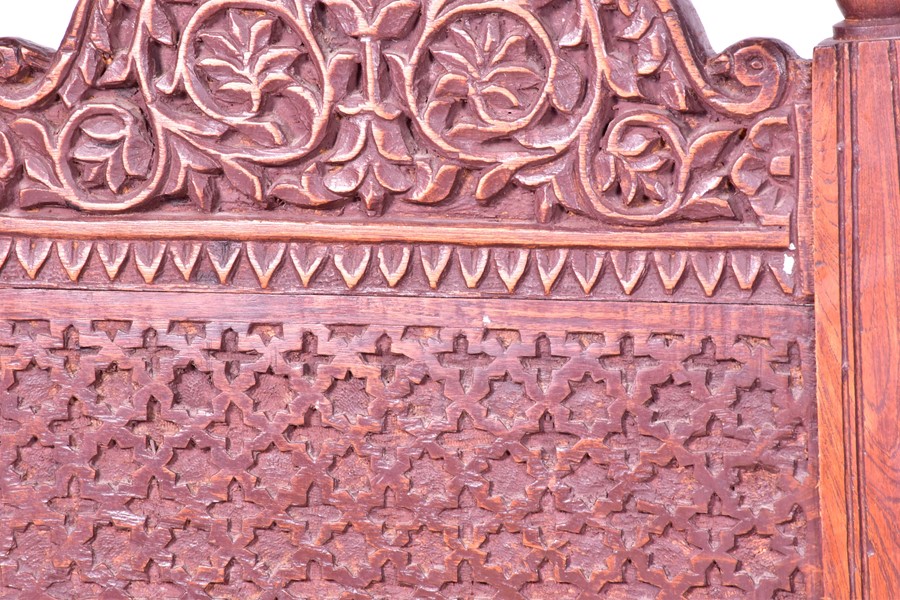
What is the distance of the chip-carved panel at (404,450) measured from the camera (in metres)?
1.04

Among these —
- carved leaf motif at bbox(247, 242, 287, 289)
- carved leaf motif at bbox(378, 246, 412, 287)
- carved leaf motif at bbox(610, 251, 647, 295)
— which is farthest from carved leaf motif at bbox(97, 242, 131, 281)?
carved leaf motif at bbox(610, 251, 647, 295)

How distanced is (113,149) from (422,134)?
32 cm

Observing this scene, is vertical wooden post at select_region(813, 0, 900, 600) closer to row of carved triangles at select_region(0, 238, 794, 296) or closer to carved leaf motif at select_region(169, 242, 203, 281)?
row of carved triangles at select_region(0, 238, 794, 296)

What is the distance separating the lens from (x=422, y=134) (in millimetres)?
1043

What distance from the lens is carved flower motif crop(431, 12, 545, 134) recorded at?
1.02 m

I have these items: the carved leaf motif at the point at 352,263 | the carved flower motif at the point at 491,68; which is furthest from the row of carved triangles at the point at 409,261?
the carved flower motif at the point at 491,68

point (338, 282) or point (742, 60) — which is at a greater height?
point (742, 60)

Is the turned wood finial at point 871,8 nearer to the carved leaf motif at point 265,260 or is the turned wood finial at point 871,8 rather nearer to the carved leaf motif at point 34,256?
the carved leaf motif at point 265,260

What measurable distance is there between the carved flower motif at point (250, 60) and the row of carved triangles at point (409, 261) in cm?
15

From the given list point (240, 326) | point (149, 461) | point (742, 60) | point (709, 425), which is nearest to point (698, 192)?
point (742, 60)

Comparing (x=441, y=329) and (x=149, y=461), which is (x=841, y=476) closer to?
(x=441, y=329)

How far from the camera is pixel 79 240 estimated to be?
3.70 feet

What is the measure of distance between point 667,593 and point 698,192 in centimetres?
40

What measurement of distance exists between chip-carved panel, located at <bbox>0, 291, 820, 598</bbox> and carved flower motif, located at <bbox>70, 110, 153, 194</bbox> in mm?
127
